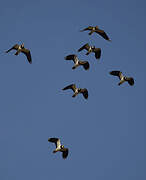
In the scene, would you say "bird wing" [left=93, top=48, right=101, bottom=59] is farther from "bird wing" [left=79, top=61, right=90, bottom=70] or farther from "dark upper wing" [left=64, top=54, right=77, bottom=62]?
"dark upper wing" [left=64, top=54, right=77, bottom=62]

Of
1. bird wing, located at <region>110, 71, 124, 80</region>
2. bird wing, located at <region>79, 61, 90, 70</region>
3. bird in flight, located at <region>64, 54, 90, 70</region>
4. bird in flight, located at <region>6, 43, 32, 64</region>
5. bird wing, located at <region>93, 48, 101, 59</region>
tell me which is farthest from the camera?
bird wing, located at <region>110, 71, 124, 80</region>

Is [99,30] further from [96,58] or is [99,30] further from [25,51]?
[25,51]

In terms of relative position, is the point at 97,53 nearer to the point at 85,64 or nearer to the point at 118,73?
the point at 85,64

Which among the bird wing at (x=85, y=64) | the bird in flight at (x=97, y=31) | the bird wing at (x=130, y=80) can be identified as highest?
the bird in flight at (x=97, y=31)

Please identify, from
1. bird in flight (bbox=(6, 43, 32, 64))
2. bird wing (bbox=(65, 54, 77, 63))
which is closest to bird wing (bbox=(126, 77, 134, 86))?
bird wing (bbox=(65, 54, 77, 63))

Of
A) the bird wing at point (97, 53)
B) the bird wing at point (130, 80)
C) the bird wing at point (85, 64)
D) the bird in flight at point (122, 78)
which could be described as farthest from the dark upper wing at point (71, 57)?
the bird wing at point (130, 80)

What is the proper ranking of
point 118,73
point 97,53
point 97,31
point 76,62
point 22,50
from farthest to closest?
1. point 118,73
2. point 97,31
3. point 97,53
4. point 76,62
5. point 22,50

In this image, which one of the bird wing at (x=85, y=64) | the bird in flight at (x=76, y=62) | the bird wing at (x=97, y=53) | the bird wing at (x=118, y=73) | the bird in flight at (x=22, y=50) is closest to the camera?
the bird in flight at (x=22, y=50)

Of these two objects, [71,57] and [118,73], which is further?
[118,73]

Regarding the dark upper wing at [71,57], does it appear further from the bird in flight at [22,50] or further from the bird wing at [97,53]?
the bird in flight at [22,50]

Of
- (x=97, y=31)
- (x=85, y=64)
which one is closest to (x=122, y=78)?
(x=85, y=64)

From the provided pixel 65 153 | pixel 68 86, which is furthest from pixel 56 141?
pixel 68 86

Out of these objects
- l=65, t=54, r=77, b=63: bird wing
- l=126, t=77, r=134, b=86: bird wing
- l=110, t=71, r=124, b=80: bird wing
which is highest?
l=65, t=54, r=77, b=63: bird wing

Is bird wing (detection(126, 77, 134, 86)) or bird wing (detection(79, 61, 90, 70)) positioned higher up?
bird wing (detection(79, 61, 90, 70))
